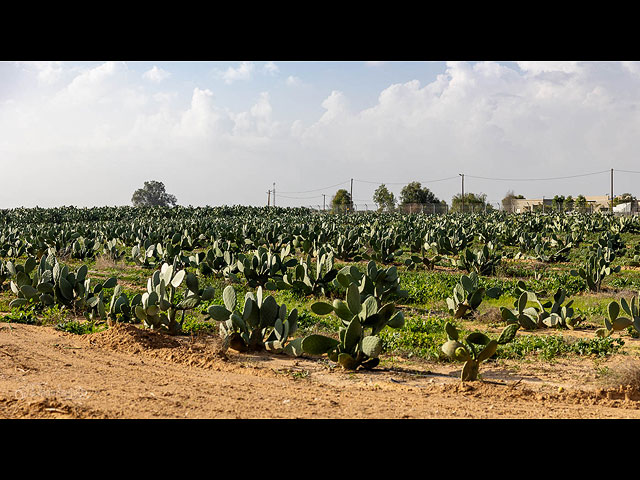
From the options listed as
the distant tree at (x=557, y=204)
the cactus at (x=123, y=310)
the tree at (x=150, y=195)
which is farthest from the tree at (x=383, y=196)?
the cactus at (x=123, y=310)

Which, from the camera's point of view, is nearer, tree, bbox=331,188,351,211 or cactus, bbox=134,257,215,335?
cactus, bbox=134,257,215,335

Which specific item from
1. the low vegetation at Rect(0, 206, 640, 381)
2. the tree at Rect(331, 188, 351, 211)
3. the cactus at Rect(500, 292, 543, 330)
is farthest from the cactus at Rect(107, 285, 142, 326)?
the tree at Rect(331, 188, 351, 211)

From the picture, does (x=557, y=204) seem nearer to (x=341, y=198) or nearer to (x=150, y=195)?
(x=341, y=198)

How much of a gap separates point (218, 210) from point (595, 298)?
4253cm

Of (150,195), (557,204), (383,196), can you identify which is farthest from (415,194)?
(150,195)

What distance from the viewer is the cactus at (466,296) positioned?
8461mm

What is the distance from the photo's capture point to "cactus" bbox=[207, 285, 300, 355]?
6.23m

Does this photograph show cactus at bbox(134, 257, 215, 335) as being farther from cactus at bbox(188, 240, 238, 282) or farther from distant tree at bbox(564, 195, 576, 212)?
distant tree at bbox(564, 195, 576, 212)

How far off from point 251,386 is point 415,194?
7310cm

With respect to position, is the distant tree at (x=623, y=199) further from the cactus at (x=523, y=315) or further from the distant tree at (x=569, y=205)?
the cactus at (x=523, y=315)

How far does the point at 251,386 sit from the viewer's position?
468 centimetres

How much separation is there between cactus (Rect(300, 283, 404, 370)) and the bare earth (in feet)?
0.53

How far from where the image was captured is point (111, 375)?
16.2ft
